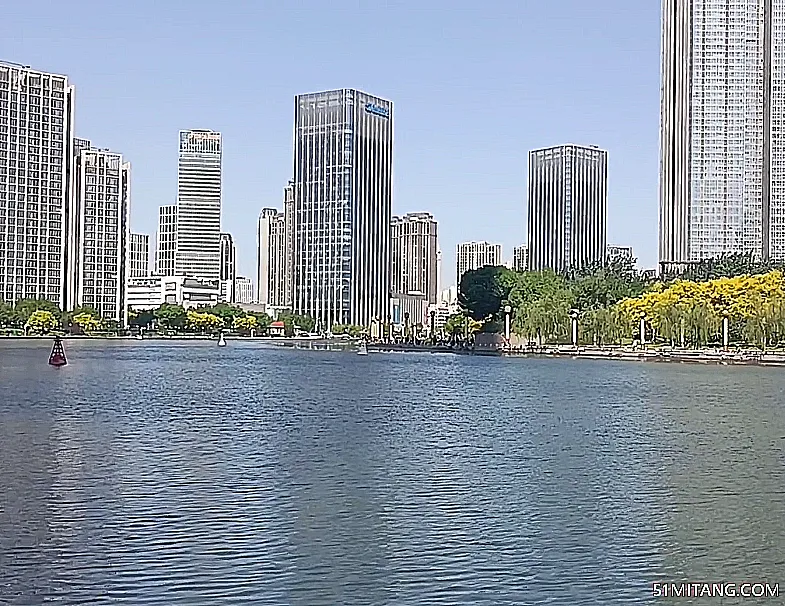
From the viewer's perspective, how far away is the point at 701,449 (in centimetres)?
2756

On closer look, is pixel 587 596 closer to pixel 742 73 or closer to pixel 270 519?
pixel 270 519

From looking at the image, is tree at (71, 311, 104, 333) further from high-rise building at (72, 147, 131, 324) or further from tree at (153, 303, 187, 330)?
tree at (153, 303, 187, 330)

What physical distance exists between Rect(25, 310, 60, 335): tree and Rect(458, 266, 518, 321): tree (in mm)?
65876

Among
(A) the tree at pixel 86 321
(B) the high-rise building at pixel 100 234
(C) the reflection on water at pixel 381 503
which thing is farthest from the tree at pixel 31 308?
(C) the reflection on water at pixel 381 503

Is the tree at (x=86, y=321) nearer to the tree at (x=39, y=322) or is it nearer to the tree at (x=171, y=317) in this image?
the tree at (x=39, y=322)

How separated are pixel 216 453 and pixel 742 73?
14468 centimetres

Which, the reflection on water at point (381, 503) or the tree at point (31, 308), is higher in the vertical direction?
the tree at point (31, 308)

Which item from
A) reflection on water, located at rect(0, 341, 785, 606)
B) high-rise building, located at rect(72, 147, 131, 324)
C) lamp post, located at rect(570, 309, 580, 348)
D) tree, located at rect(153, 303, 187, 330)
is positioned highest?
high-rise building, located at rect(72, 147, 131, 324)

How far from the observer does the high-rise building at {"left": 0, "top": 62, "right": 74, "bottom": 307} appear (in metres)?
176

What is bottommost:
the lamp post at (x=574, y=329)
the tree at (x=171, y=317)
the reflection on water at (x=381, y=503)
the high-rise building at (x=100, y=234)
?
the reflection on water at (x=381, y=503)

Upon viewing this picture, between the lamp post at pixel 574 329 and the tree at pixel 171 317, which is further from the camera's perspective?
the tree at pixel 171 317

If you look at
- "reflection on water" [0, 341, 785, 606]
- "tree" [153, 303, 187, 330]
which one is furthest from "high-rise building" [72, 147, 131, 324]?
"reflection on water" [0, 341, 785, 606]

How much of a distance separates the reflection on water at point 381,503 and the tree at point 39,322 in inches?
5018

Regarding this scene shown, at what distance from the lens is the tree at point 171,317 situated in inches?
7589
